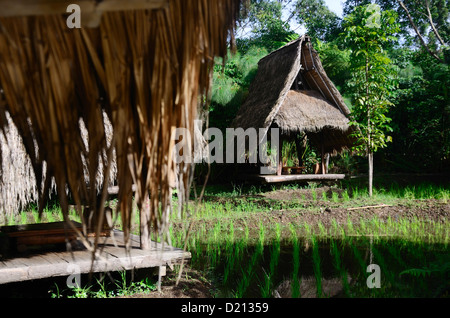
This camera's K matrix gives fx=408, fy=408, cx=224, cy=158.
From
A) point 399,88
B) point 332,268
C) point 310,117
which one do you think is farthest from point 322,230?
point 399,88

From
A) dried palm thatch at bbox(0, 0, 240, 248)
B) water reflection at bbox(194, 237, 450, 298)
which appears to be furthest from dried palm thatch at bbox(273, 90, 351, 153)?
dried palm thatch at bbox(0, 0, 240, 248)

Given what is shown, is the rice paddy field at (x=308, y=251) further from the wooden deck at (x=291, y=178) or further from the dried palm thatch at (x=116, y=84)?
the wooden deck at (x=291, y=178)

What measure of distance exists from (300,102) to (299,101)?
0.13 ft

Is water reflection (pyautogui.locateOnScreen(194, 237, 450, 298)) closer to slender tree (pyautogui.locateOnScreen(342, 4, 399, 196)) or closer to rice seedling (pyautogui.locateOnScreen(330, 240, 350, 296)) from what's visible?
rice seedling (pyautogui.locateOnScreen(330, 240, 350, 296))

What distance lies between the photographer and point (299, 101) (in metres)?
8.77

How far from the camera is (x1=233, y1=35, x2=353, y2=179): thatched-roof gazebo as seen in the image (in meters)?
8.34

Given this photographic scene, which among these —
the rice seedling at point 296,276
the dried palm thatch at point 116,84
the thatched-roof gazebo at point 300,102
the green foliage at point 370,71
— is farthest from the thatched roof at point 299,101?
the dried palm thatch at point 116,84

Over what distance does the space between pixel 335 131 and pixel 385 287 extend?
6636 mm

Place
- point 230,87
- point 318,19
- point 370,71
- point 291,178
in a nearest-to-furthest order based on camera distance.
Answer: point 370,71
point 291,178
point 230,87
point 318,19

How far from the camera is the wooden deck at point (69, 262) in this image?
264cm

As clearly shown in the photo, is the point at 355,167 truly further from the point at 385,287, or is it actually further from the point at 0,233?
the point at 0,233

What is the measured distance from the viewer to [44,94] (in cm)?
112

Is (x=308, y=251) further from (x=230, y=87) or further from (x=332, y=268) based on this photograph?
(x=230, y=87)
